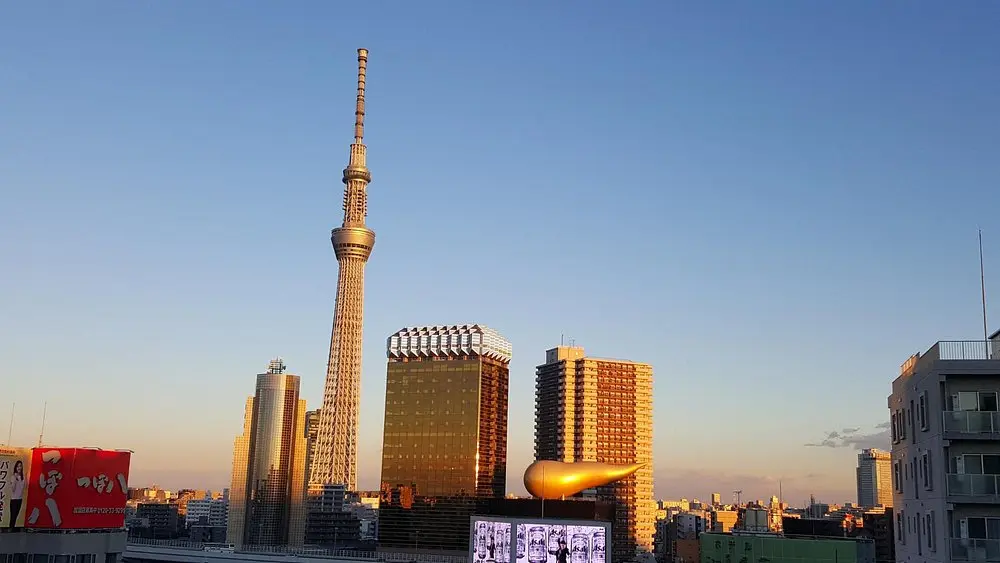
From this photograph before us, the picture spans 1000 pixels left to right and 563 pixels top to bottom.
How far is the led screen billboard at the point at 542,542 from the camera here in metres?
74.6

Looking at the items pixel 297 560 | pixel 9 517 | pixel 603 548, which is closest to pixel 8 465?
pixel 9 517

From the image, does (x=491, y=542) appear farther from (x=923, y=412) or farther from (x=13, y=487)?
(x=13, y=487)

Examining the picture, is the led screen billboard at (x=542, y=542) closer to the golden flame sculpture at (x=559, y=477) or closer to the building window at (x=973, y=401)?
the golden flame sculpture at (x=559, y=477)

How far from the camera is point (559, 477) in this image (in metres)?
86.2

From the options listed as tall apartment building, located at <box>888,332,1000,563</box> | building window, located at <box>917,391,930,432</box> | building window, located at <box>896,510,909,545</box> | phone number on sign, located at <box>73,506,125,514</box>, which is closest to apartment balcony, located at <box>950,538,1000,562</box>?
tall apartment building, located at <box>888,332,1000,563</box>

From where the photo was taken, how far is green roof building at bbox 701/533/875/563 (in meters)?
120

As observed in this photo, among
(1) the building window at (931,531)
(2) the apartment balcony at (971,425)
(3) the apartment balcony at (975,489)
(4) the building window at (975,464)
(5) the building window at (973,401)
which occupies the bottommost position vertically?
(1) the building window at (931,531)

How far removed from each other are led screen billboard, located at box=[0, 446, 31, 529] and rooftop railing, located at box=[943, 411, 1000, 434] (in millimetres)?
69558

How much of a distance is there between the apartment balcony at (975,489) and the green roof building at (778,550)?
80.4m

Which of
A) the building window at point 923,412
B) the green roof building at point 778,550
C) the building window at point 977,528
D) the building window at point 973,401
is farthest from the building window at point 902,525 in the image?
the green roof building at point 778,550

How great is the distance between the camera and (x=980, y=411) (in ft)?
143

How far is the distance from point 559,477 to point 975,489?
152 ft

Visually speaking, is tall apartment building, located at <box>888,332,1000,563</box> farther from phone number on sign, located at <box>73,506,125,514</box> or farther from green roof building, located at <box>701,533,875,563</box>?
green roof building, located at <box>701,533,875,563</box>

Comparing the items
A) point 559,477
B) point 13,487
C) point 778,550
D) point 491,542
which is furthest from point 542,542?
Result: point 778,550
